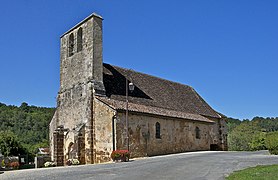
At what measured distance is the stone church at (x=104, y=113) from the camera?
25859mm

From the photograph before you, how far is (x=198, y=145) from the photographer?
3412 centimetres

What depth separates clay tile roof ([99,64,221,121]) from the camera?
93.2 feet

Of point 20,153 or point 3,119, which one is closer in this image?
point 20,153

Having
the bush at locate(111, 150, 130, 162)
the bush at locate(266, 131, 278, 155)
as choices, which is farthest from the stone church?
the bush at locate(266, 131, 278, 155)

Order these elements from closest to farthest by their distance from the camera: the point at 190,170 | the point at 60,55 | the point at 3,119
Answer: the point at 190,170 → the point at 60,55 → the point at 3,119

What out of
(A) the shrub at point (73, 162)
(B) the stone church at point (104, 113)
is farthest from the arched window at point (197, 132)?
(A) the shrub at point (73, 162)

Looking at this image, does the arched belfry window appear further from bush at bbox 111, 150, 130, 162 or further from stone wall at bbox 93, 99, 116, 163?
bush at bbox 111, 150, 130, 162

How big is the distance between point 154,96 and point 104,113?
820 cm

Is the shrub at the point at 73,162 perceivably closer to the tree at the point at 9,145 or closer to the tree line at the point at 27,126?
the tree at the point at 9,145

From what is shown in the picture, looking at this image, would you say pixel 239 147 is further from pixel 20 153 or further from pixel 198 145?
pixel 20 153

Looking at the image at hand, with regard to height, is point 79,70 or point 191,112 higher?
point 79,70

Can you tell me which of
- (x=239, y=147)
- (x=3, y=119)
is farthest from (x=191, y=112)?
(x=3, y=119)

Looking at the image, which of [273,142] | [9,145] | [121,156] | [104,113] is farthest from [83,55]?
[9,145]

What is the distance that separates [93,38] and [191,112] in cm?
1425
